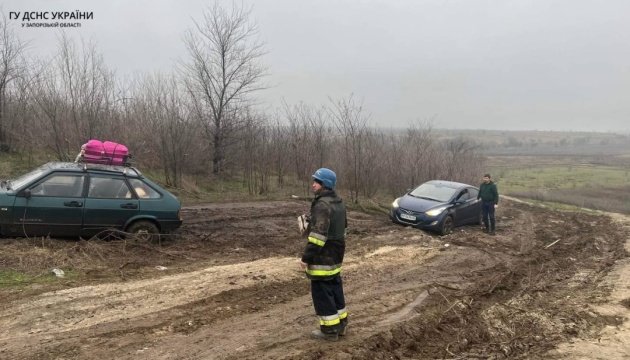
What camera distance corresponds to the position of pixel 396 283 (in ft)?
24.7

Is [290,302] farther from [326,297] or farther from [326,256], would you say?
[326,256]

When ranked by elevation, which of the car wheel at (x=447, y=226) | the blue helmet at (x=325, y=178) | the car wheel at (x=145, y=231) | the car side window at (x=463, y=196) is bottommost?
the car wheel at (x=447, y=226)

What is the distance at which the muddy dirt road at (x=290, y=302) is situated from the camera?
477cm

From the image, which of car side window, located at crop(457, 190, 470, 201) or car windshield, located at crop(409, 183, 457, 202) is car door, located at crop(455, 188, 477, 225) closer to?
car side window, located at crop(457, 190, 470, 201)

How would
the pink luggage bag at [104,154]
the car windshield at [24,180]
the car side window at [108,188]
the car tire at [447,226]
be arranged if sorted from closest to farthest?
the car windshield at [24,180], the car side window at [108,188], the pink luggage bag at [104,154], the car tire at [447,226]

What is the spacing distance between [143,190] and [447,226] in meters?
8.91

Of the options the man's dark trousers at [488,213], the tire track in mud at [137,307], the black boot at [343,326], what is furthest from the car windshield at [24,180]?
the man's dark trousers at [488,213]

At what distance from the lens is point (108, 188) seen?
327 inches

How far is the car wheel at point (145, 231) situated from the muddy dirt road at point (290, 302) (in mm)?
231

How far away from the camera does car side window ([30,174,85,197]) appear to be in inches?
307

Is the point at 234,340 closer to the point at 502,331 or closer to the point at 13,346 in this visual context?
the point at 13,346

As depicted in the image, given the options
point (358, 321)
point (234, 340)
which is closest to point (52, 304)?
point (234, 340)

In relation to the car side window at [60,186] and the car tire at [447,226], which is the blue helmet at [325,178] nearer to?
the car side window at [60,186]

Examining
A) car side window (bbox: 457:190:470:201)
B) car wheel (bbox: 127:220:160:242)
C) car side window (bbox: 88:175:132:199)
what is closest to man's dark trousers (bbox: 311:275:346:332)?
car wheel (bbox: 127:220:160:242)
